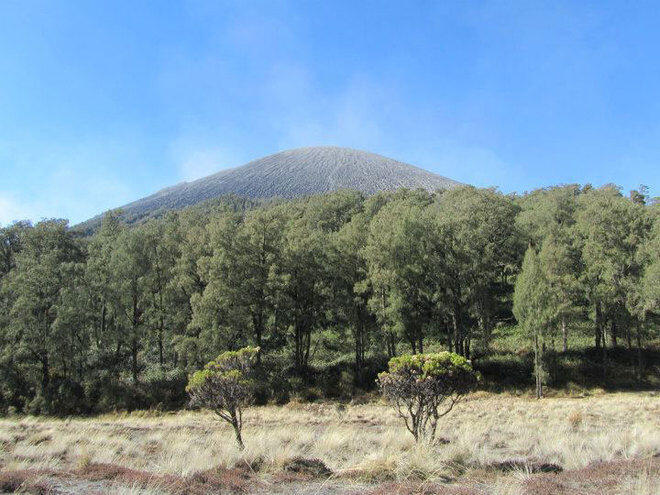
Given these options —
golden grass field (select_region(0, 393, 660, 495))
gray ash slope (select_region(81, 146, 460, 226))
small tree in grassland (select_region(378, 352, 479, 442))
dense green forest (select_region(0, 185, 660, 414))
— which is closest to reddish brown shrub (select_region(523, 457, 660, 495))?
golden grass field (select_region(0, 393, 660, 495))

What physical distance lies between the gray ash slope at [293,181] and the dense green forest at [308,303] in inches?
4278

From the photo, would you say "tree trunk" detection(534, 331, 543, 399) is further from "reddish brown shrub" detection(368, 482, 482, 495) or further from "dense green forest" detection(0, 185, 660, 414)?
"reddish brown shrub" detection(368, 482, 482, 495)

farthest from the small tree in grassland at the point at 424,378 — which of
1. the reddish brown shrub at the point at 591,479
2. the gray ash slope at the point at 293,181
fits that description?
the gray ash slope at the point at 293,181

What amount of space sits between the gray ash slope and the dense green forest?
108657 mm

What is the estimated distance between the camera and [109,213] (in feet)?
154

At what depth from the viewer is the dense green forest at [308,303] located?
1138 inches

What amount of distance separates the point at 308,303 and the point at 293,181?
137 metres

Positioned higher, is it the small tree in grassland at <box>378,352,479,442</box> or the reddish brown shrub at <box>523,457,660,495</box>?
the small tree in grassland at <box>378,352,479,442</box>

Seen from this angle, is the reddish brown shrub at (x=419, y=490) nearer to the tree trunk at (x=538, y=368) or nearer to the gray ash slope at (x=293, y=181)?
the tree trunk at (x=538, y=368)

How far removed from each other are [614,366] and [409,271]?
1649cm

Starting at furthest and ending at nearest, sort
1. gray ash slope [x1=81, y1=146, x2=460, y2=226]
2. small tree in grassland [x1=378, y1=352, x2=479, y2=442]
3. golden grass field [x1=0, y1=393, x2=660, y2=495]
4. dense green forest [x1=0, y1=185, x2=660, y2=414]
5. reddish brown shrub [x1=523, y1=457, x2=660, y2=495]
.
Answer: gray ash slope [x1=81, y1=146, x2=460, y2=226], dense green forest [x1=0, y1=185, x2=660, y2=414], small tree in grassland [x1=378, y1=352, x2=479, y2=442], golden grass field [x1=0, y1=393, x2=660, y2=495], reddish brown shrub [x1=523, y1=457, x2=660, y2=495]

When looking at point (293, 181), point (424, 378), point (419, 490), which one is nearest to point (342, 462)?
point (424, 378)

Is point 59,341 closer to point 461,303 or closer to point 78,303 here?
point 78,303

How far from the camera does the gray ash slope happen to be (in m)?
152
